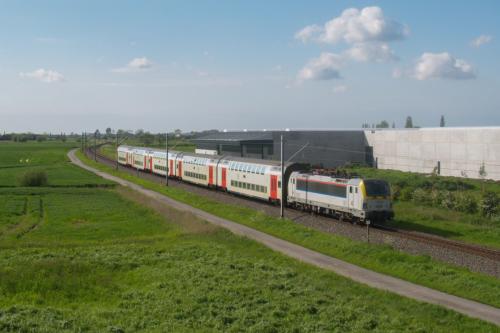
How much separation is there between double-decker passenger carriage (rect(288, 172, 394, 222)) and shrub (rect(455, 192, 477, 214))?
38.2 ft

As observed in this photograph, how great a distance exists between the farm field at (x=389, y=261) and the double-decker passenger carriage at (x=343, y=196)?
384 centimetres

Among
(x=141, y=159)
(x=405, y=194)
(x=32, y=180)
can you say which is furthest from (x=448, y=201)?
(x=141, y=159)

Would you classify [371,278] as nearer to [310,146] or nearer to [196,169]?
[196,169]

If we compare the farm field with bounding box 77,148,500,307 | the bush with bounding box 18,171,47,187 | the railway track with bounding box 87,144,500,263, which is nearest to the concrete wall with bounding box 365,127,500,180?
the railway track with bounding box 87,144,500,263

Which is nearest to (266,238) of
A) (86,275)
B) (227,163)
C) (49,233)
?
(86,275)

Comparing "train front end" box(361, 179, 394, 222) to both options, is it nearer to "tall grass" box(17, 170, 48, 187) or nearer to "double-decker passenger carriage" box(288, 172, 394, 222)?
"double-decker passenger carriage" box(288, 172, 394, 222)

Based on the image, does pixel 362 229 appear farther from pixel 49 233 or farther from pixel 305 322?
pixel 49 233

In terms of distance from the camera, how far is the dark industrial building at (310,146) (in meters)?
86.5

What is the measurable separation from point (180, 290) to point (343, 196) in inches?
750

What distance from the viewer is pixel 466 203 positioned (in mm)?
45094

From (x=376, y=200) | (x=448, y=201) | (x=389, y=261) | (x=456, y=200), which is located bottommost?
(x=389, y=261)

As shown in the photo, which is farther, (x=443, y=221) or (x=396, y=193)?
(x=396, y=193)

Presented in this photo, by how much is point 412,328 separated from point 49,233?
2810 centimetres

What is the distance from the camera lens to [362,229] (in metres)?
35.7
